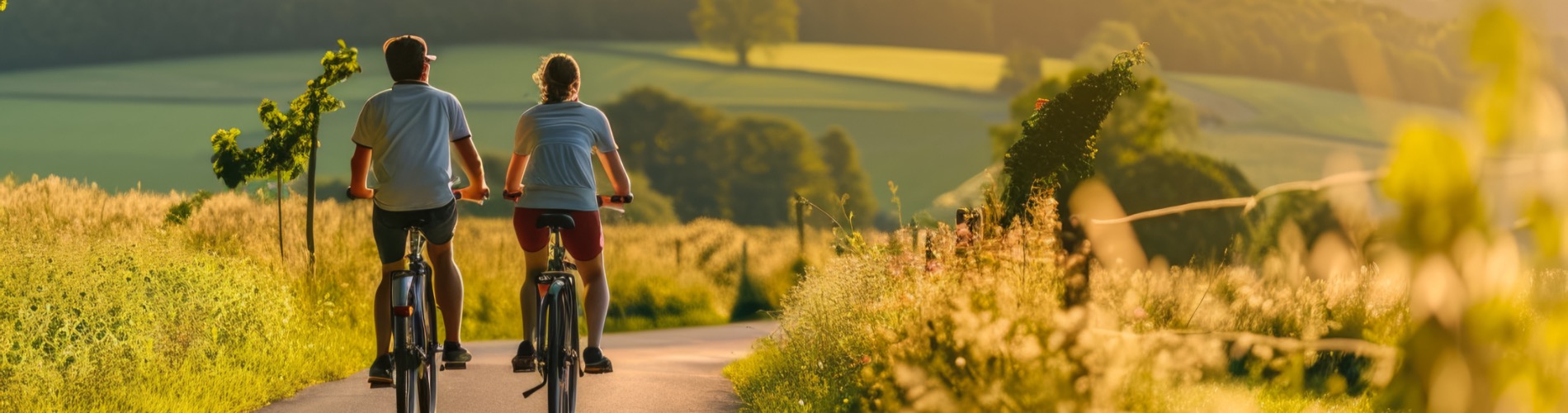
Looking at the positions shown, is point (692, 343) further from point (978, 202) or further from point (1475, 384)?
point (1475, 384)

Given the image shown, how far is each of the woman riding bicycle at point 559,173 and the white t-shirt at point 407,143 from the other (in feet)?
1.40

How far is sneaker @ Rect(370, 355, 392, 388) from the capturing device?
7391mm

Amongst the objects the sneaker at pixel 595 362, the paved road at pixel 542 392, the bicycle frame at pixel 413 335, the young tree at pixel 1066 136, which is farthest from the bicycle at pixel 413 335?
the young tree at pixel 1066 136

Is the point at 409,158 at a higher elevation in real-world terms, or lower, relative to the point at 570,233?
higher

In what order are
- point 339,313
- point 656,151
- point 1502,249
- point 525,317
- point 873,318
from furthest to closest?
point 656,151
point 339,313
point 873,318
point 525,317
point 1502,249

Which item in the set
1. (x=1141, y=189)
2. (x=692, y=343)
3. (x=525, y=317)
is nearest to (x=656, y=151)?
(x=1141, y=189)

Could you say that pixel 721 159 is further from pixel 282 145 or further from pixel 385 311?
pixel 385 311

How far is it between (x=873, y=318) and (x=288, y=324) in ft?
18.4

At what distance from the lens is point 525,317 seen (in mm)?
7789

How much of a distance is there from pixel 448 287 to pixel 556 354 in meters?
0.73

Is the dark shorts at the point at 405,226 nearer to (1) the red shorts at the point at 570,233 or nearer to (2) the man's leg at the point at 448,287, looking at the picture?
(2) the man's leg at the point at 448,287

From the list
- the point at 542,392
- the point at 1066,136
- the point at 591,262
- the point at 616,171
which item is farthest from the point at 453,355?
the point at 1066,136

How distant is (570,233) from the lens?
7598 mm

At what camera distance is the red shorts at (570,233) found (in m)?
7.48
